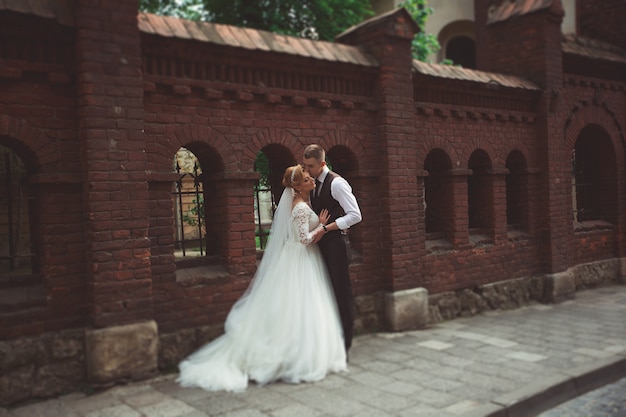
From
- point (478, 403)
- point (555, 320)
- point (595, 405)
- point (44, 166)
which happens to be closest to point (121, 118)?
point (44, 166)

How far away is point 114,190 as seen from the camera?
216 inches

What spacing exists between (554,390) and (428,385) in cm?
114

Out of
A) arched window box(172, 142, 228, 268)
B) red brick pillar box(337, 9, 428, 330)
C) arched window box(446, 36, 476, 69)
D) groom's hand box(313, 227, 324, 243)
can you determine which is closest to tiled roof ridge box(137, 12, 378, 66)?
red brick pillar box(337, 9, 428, 330)

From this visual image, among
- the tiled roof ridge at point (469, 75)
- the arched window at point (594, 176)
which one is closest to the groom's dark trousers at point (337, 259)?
the tiled roof ridge at point (469, 75)

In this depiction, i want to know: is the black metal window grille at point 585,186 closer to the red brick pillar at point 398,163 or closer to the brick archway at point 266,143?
the red brick pillar at point 398,163

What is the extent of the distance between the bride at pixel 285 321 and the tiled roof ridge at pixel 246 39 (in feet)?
5.65

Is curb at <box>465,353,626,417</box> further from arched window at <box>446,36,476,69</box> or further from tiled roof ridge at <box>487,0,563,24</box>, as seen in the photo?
arched window at <box>446,36,476,69</box>

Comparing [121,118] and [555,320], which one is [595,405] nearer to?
[555,320]

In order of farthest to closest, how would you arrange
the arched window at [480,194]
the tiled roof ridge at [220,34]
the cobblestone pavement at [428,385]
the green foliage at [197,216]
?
the arched window at [480,194] < the green foliage at [197,216] < the tiled roof ridge at [220,34] < the cobblestone pavement at [428,385]

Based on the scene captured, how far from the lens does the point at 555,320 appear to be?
839cm

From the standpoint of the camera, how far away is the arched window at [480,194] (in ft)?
30.8

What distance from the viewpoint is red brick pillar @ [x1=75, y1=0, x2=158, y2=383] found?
211 inches

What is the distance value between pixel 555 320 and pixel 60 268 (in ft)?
21.7

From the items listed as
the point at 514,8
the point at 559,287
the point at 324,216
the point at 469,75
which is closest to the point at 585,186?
the point at 559,287
